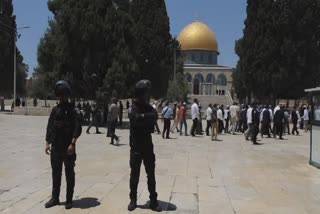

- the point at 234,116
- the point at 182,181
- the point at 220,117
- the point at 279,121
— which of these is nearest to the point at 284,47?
the point at 234,116

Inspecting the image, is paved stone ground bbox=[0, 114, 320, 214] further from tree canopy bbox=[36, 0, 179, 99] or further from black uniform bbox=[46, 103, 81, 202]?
tree canopy bbox=[36, 0, 179, 99]

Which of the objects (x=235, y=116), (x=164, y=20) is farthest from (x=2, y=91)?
(x=235, y=116)

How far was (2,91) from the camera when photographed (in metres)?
52.9

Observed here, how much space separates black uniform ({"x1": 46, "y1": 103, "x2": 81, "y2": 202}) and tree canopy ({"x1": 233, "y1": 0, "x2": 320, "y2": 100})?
3734cm

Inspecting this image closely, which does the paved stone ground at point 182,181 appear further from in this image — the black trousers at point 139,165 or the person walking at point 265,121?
the person walking at point 265,121

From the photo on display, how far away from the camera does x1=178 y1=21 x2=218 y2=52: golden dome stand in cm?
11112

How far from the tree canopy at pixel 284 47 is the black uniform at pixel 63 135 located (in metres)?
37.3

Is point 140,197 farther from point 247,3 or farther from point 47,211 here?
point 247,3

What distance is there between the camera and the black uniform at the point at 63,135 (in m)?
7.65

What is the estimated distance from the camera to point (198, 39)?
11081 cm

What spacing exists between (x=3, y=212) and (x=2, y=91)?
156 feet

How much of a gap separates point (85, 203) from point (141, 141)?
135 centimetres

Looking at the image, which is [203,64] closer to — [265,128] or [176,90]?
[176,90]

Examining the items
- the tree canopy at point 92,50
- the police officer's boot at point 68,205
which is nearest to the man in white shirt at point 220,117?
the tree canopy at point 92,50
